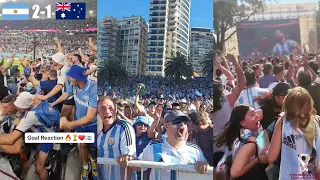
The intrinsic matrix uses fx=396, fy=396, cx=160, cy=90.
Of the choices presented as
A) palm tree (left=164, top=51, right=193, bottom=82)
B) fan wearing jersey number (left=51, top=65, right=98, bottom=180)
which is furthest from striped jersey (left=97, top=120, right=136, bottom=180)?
palm tree (left=164, top=51, right=193, bottom=82)

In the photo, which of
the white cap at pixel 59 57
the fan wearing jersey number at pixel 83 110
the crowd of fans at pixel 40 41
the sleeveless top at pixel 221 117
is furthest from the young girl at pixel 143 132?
the white cap at pixel 59 57

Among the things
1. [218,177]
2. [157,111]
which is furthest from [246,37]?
[218,177]

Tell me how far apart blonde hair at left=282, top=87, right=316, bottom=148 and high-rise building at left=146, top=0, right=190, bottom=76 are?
1.47 meters

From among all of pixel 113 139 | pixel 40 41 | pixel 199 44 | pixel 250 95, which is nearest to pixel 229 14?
pixel 199 44

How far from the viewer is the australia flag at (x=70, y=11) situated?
5309mm

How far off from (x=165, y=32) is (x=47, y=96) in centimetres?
181

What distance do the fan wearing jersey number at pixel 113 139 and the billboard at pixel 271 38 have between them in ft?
6.01

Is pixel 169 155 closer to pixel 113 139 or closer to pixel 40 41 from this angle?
pixel 113 139

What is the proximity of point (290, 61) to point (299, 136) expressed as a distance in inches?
38.8

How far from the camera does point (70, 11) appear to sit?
210 inches

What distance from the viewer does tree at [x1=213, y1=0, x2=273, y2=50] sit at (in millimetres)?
5234

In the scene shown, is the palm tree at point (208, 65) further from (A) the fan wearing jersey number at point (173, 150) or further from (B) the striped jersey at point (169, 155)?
(B) the striped jersey at point (169, 155)

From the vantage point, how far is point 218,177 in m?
5.14

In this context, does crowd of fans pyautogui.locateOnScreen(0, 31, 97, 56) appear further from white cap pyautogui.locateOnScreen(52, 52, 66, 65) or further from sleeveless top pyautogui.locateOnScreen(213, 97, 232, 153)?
sleeveless top pyautogui.locateOnScreen(213, 97, 232, 153)
